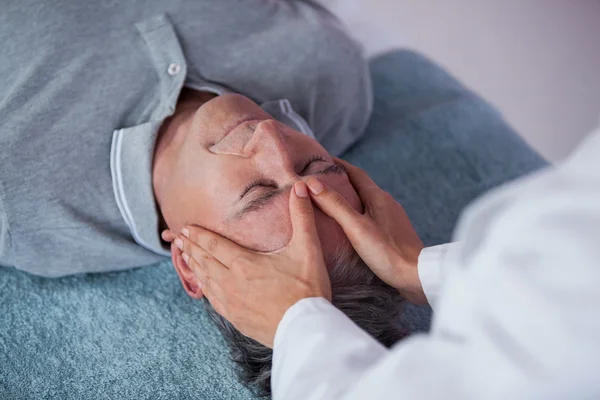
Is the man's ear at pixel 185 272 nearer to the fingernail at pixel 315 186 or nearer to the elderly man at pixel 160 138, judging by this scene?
the elderly man at pixel 160 138

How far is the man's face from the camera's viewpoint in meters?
1.05

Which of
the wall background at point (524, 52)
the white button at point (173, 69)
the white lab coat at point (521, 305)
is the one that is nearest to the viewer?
the white lab coat at point (521, 305)

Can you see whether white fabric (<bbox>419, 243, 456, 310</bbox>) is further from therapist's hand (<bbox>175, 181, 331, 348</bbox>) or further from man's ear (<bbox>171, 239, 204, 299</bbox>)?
man's ear (<bbox>171, 239, 204, 299</bbox>)

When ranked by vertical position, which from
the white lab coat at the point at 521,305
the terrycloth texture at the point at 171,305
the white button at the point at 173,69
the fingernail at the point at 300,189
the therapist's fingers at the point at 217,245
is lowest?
the terrycloth texture at the point at 171,305

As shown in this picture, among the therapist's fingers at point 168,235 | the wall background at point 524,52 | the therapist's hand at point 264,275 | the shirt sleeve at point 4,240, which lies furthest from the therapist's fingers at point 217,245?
the wall background at point 524,52

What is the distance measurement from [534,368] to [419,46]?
222 centimetres

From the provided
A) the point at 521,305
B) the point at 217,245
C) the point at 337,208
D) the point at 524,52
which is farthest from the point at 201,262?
the point at 524,52

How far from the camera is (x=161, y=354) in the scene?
123 cm

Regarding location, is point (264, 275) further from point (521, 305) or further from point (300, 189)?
point (521, 305)

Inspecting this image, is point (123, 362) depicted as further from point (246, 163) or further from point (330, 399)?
point (330, 399)

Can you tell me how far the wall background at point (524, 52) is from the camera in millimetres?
2512

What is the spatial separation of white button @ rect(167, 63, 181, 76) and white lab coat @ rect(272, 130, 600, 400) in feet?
2.95

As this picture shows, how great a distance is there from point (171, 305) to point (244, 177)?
41 centimetres

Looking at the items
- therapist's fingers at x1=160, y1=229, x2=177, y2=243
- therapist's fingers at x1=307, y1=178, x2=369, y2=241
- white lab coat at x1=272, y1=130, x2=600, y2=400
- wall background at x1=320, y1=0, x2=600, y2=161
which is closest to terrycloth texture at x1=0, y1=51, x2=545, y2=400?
therapist's fingers at x1=160, y1=229, x2=177, y2=243
